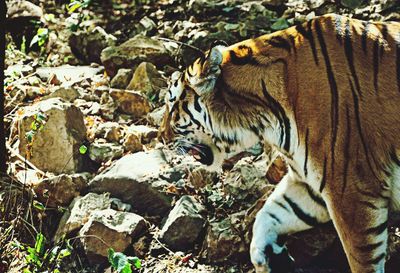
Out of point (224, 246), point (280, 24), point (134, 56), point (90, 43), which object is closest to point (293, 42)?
point (224, 246)

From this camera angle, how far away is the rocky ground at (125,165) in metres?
4.12

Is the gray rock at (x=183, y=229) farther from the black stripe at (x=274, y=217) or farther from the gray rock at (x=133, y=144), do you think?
the gray rock at (x=133, y=144)

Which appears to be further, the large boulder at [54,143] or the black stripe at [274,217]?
the large boulder at [54,143]

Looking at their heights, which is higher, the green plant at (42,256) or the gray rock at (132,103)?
the gray rock at (132,103)

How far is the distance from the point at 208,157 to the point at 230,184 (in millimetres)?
422

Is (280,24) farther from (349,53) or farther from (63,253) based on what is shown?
(63,253)

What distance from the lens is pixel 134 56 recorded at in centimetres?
602

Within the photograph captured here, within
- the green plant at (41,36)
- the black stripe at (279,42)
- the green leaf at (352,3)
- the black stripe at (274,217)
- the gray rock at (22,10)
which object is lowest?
the gray rock at (22,10)

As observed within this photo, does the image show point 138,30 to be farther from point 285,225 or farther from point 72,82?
point 285,225

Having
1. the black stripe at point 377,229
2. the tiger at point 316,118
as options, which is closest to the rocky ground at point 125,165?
the tiger at point 316,118

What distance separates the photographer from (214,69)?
12.0ft

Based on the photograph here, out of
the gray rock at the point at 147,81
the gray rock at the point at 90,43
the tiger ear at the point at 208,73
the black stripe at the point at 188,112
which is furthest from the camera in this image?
the gray rock at the point at 90,43

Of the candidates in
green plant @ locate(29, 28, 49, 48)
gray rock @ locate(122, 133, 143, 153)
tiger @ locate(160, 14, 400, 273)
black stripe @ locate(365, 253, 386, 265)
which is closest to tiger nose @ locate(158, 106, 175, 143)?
tiger @ locate(160, 14, 400, 273)

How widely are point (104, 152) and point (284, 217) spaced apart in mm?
1683
